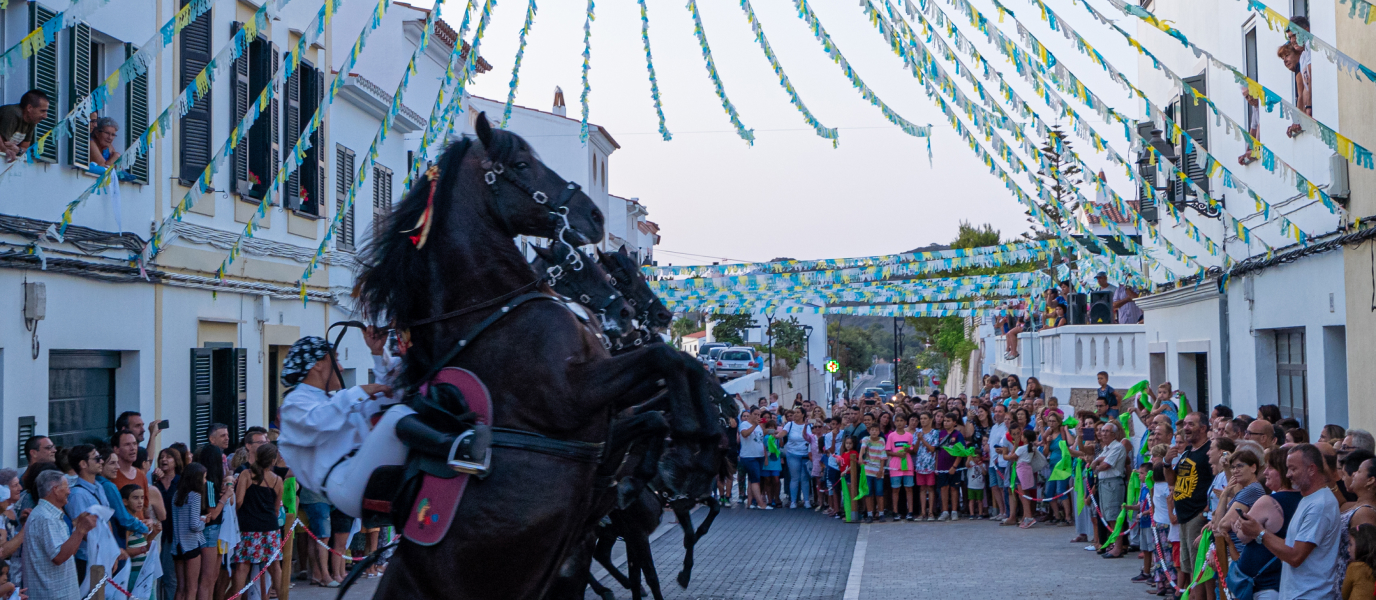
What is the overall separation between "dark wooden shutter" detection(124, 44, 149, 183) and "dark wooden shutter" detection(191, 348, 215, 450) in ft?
7.53

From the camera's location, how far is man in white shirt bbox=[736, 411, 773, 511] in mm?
20688

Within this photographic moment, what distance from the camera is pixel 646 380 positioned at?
4.41 m

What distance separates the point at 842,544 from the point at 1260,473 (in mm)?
8535

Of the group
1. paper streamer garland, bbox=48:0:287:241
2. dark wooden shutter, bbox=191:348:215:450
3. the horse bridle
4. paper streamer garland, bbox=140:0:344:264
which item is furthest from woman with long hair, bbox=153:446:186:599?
the horse bridle

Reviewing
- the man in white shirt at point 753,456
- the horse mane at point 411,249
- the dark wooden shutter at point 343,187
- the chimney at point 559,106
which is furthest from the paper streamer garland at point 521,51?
the chimney at point 559,106

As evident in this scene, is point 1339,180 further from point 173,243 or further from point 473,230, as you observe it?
point 173,243

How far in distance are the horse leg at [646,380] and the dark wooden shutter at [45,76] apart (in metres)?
7.45

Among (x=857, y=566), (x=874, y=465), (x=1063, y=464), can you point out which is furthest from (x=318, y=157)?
(x=1063, y=464)

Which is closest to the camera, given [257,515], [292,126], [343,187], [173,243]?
[257,515]

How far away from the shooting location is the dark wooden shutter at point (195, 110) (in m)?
13.0

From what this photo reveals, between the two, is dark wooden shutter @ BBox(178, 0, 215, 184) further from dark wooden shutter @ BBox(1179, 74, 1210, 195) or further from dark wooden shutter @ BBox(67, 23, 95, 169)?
dark wooden shutter @ BBox(1179, 74, 1210, 195)

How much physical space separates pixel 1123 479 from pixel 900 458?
15.6 ft

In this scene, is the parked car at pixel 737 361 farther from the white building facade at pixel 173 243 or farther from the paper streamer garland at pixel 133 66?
the paper streamer garland at pixel 133 66

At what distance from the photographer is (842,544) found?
16.0 m
